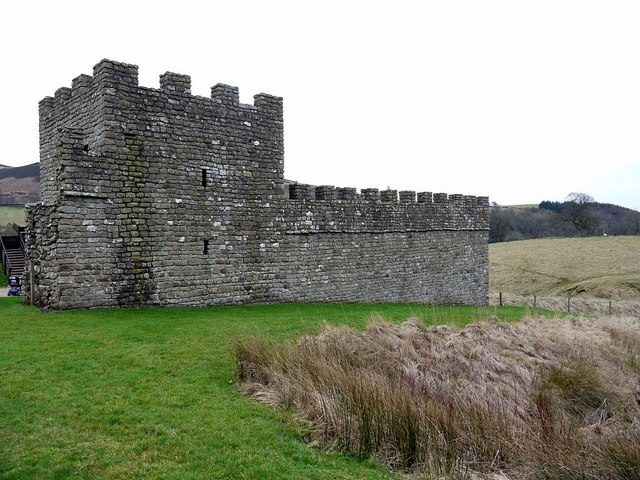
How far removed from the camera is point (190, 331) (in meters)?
10.1

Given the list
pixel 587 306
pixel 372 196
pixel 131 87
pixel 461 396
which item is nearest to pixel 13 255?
pixel 131 87

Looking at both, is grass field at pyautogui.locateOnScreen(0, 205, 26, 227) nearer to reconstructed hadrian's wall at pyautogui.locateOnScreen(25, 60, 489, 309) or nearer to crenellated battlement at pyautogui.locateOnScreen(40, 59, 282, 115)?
reconstructed hadrian's wall at pyautogui.locateOnScreen(25, 60, 489, 309)

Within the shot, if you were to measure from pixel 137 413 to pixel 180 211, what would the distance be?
7.78 metres

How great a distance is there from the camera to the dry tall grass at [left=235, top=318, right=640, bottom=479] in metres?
5.31

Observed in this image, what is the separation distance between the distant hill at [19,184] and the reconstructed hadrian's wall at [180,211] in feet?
128

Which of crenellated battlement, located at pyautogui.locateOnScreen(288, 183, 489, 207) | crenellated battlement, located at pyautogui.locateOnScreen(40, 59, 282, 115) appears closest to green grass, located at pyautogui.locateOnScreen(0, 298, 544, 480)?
crenellated battlement, located at pyautogui.locateOnScreen(40, 59, 282, 115)

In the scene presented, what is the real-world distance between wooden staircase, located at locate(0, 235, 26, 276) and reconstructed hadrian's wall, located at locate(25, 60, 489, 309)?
12.5 meters

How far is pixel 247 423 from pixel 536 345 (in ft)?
23.0

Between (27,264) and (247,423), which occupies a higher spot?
(27,264)

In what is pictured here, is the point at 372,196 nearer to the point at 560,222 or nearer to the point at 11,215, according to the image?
the point at 11,215

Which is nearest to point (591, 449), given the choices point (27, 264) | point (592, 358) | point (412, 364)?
point (412, 364)

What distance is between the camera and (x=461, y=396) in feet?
22.5

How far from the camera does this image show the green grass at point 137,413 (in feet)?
15.8

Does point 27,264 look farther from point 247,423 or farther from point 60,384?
point 247,423
